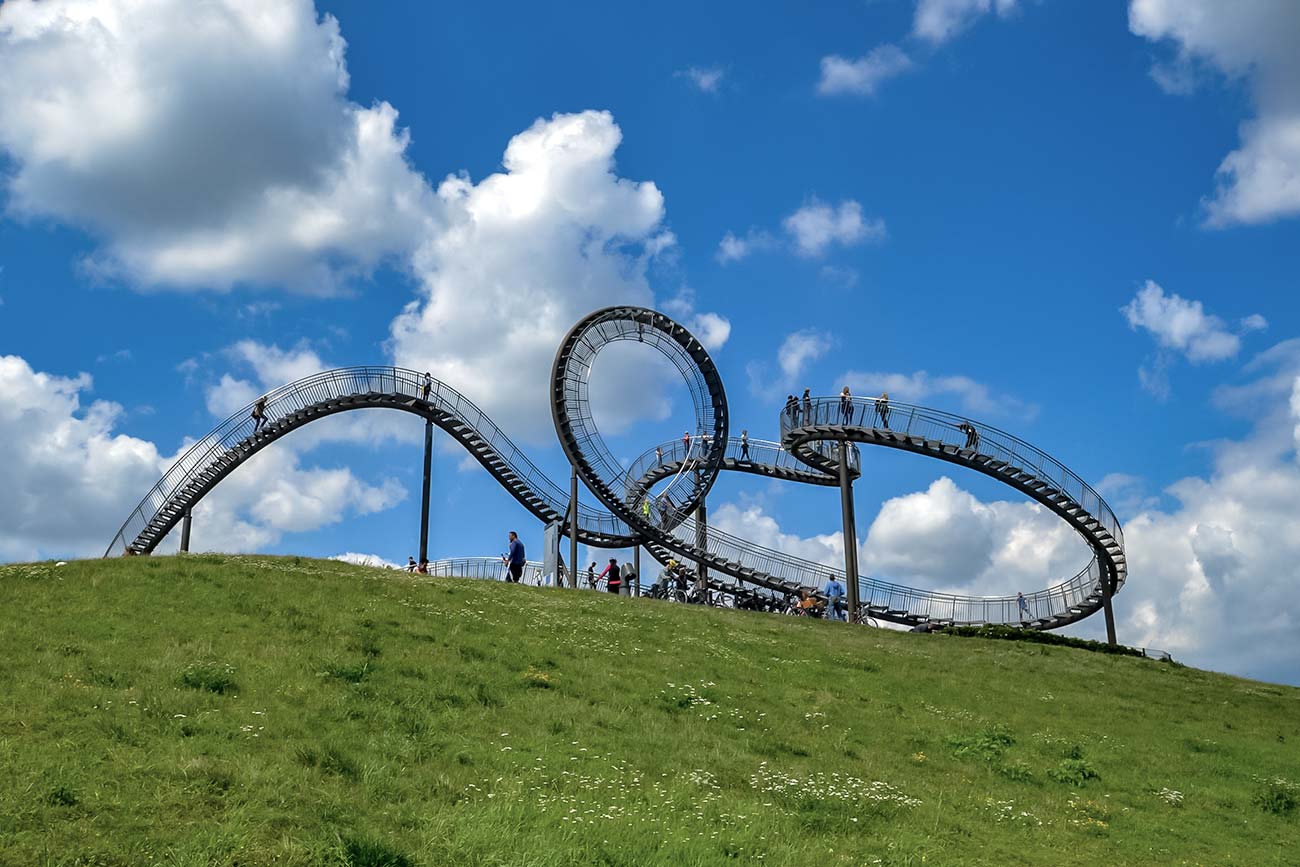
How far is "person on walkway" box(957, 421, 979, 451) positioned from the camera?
4697 cm

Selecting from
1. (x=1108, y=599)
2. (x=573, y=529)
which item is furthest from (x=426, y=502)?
(x=1108, y=599)

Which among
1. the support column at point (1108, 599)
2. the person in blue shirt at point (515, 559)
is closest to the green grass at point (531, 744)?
the person in blue shirt at point (515, 559)

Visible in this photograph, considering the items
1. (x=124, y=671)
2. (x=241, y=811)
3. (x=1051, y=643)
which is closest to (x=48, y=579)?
(x=124, y=671)

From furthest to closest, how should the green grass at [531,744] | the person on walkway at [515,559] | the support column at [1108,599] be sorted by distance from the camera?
the support column at [1108,599]
the person on walkway at [515,559]
the green grass at [531,744]

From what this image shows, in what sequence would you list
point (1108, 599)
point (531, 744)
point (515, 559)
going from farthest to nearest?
point (1108, 599) → point (515, 559) → point (531, 744)

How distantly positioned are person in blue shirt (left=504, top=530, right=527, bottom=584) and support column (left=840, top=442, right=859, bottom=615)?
13.5 metres

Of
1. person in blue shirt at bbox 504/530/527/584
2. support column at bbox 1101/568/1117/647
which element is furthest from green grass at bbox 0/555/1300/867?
support column at bbox 1101/568/1117/647

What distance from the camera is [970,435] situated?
4700cm

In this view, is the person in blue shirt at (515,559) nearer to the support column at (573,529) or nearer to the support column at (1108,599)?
the support column at (573,529)

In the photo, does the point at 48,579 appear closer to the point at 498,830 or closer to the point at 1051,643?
the point at 498,830

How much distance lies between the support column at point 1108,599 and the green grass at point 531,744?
21.1m

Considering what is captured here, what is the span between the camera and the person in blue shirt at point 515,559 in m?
41.2

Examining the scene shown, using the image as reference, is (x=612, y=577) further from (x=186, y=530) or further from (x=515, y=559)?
(x=186, y=530)

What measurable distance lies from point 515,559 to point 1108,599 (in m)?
28.2
